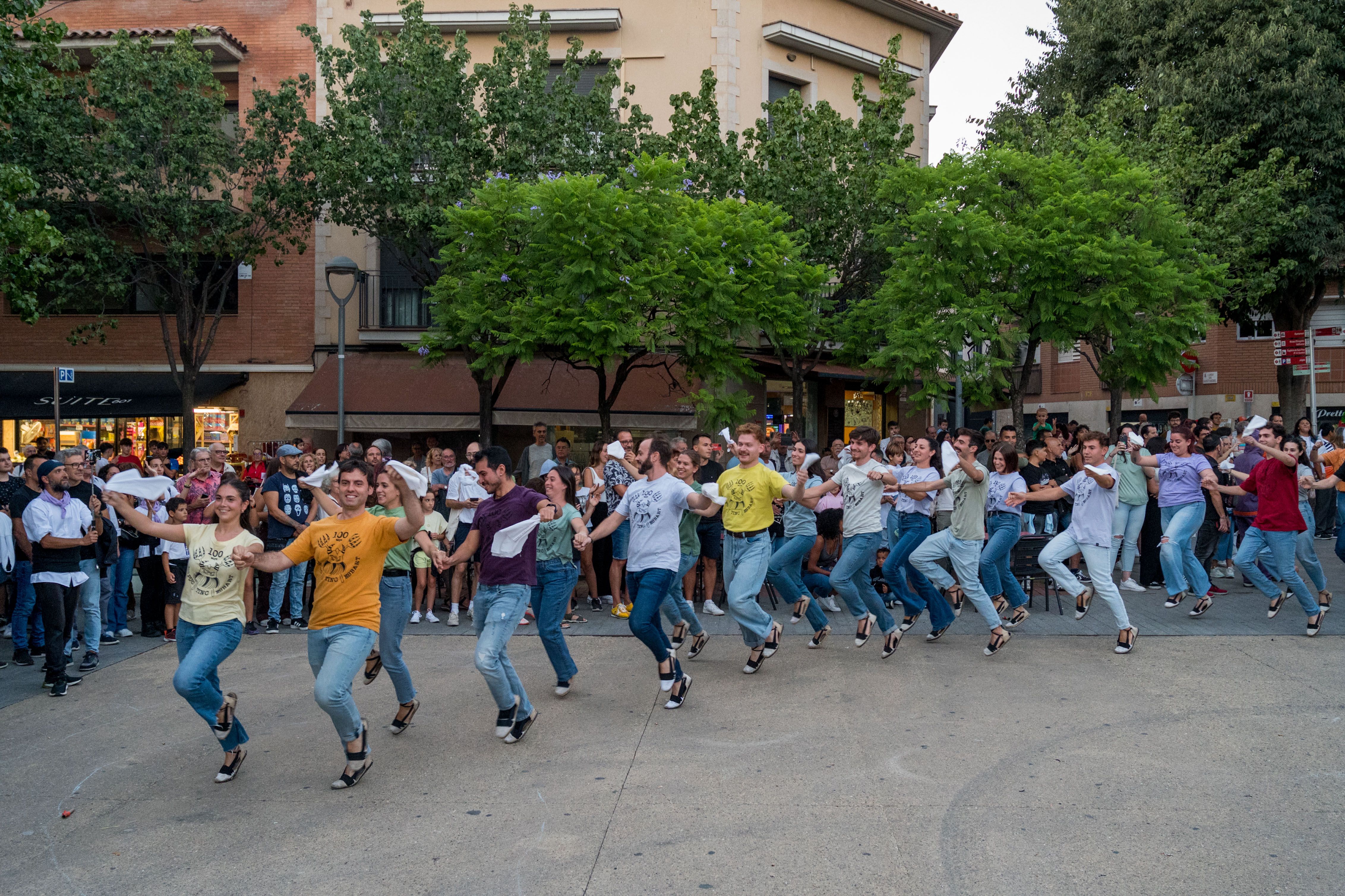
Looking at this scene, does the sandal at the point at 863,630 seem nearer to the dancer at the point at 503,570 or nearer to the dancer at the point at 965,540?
the dancer at the point at 965,540

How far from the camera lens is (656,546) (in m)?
7.50

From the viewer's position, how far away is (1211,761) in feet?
18.9

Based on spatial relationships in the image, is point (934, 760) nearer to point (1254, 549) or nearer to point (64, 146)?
point (1254, 549)

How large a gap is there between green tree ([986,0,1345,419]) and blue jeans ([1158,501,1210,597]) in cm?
1259

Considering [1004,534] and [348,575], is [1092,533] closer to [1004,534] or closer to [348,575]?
[1004,534]

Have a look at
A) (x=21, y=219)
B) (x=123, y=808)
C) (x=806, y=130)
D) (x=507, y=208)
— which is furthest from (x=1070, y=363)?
(x=123, y=808)

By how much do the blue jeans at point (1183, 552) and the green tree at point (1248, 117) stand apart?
12585 mm

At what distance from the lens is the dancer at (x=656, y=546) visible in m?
7.29

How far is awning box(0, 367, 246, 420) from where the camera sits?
20.1 metres

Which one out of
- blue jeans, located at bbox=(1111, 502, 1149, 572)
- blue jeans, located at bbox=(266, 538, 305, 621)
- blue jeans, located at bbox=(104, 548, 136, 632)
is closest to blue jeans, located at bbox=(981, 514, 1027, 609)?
blue jeans, located at bbox=(1111, 502, 1149, 572)

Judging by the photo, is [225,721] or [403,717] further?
[403,717]

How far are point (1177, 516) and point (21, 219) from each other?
14.0 m

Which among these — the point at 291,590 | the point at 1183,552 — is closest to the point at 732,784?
the point at 291,590

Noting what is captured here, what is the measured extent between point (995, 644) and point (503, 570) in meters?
4.43
